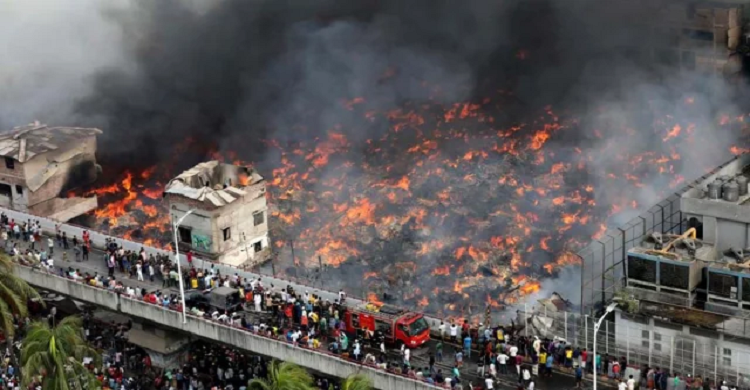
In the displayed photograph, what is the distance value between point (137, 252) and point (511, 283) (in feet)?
59.7

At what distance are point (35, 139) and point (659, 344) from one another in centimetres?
3872

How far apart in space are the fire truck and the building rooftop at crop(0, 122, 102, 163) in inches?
1072

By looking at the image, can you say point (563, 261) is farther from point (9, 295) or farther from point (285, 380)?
point (9, 295)

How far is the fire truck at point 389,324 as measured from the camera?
44781mm

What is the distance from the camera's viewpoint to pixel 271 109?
83.2 metres

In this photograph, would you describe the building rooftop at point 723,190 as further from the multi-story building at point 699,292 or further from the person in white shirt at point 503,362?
the person in white shirt at point 503,362

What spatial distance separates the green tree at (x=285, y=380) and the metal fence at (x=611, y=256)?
1287 cm

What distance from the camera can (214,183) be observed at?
63812mm

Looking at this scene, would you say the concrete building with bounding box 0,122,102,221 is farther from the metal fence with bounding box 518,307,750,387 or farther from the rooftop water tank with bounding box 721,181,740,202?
the rooftop water tank with bounding box 721,181,740,202

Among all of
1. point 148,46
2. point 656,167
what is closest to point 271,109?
point 148,46

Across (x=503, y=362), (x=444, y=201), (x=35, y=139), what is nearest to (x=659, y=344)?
(x=503, y=362)

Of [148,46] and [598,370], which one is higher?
[148,46]

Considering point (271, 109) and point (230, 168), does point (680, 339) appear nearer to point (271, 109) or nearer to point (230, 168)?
point (230, 168)

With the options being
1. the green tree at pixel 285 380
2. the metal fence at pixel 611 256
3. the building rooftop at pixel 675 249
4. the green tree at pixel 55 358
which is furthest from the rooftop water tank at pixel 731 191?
the green tree at pixel 55 358
